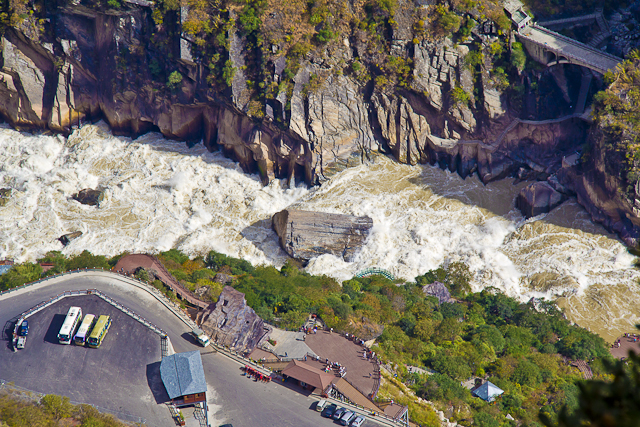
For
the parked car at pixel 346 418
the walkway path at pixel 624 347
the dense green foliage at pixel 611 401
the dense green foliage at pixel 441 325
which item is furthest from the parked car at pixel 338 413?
the walkway path at pixel 624 347

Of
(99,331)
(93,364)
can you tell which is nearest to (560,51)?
(99,331)

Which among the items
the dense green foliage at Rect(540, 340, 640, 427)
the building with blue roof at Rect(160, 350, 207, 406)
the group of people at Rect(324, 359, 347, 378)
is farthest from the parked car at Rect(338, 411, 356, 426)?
the dense green foliage at Rect(540, 340, 640, 427)

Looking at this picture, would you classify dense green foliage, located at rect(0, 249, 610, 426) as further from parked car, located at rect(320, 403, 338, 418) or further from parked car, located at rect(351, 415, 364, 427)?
parked car, located at rect(320, 403, 338, 418)

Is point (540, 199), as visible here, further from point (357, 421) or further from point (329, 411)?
point (329, 411)

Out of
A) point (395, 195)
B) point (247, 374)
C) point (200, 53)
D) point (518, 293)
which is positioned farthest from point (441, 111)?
point (247, 374)

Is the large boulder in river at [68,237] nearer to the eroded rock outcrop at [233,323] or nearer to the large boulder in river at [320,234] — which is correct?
the large boulder in river at [320,234]
